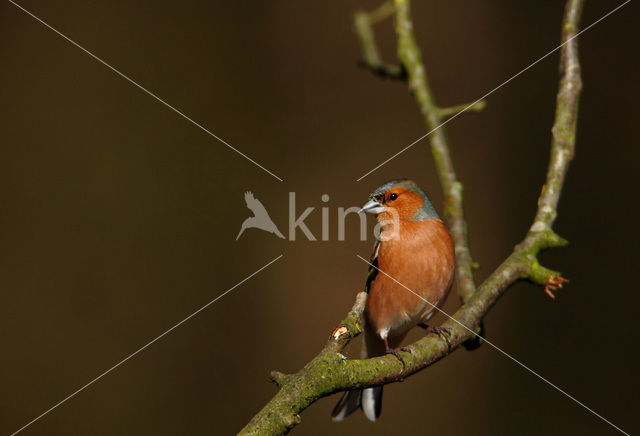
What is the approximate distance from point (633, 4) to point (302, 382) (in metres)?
5.28

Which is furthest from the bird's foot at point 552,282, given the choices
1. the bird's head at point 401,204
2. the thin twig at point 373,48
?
the thin twig at point 373,48

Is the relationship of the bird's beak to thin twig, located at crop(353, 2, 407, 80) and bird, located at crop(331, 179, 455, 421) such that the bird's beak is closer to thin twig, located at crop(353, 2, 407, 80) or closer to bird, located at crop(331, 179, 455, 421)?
bird, located at crop(331, 179, 455, 421)

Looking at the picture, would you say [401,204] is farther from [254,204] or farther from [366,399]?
[254,204]

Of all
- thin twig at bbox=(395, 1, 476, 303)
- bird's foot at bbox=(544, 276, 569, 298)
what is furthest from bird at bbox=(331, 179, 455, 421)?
bird's foot at bbox=(544, 276, 569, 298)

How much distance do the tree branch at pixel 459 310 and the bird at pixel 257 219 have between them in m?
2.55

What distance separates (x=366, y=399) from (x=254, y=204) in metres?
2.42

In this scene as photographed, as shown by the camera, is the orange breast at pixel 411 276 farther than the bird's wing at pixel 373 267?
No

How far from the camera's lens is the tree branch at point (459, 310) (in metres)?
1.72

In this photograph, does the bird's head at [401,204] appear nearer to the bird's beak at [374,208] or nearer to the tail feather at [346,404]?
the bird's beak at [374,208]

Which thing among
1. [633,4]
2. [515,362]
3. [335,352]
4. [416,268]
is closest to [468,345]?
[416,268]

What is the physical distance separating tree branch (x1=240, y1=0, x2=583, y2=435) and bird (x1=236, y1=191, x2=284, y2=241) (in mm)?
2554

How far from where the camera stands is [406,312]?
3551 mm
